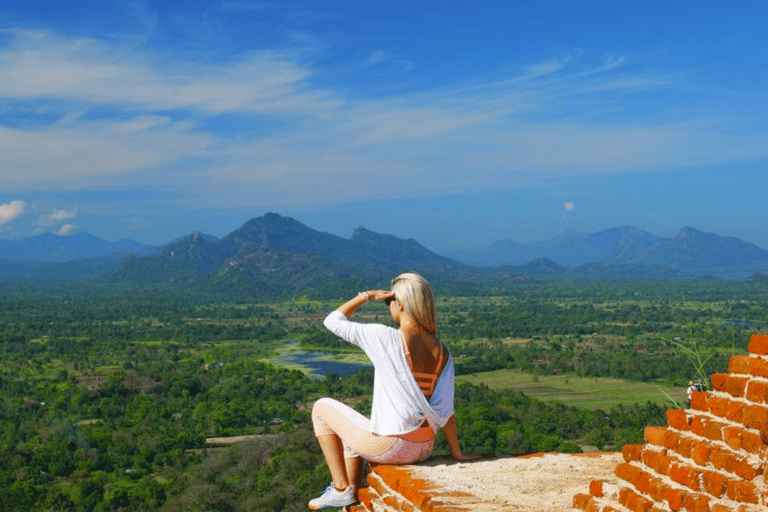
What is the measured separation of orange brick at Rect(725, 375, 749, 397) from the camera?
162 inches

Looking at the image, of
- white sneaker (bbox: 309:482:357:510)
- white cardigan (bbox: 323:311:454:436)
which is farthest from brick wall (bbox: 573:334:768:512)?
white sneaker (bbox: 309:482:357:510)

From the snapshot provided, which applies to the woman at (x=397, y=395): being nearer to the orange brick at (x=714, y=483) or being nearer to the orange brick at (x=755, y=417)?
the orange brick at (x=714, y=483)

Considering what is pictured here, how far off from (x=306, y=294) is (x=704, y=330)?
97059 millimetres

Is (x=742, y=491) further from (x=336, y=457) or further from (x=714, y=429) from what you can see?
(x=336, y=457)

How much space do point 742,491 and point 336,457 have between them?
275 cm

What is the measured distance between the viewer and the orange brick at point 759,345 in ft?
13.4

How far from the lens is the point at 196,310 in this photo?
409 ft

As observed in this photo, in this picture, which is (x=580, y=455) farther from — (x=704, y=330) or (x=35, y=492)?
(x=704, y=330)

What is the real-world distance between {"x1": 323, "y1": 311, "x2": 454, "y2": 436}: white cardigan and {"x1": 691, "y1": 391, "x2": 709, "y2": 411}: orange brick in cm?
175

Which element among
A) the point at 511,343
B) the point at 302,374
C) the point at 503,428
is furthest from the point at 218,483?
the point at 511,343

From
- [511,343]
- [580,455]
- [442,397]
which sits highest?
[442,397]

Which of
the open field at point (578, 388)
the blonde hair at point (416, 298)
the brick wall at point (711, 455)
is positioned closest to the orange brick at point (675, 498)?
the brick wall at point (711, 455)

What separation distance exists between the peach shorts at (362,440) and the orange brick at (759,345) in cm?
224

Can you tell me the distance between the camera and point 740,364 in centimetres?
416
